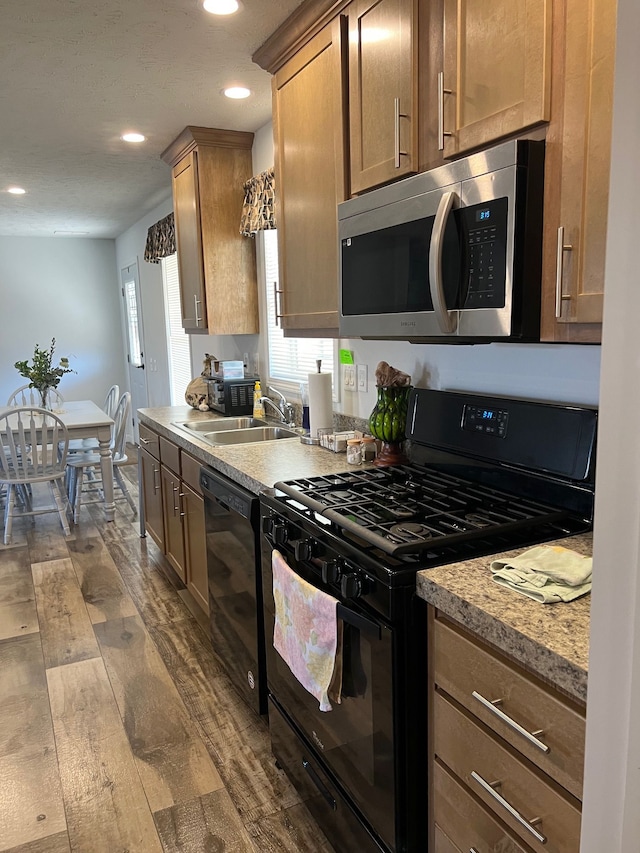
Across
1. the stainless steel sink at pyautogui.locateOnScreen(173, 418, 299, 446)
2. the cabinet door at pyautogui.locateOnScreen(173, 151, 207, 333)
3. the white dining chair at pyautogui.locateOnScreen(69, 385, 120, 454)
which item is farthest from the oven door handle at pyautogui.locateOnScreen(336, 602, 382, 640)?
the white dining chair at pyautogui.locateOnScreen(69, 385, 120, 454)

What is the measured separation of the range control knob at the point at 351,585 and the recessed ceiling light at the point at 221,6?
186 cm

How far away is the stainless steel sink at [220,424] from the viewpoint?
3.26 m

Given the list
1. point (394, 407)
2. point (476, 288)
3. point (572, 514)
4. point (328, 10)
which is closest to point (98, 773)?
point (394, 407)

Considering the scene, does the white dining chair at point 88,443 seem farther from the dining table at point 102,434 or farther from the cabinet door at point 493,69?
the cabinet door at point 493,69

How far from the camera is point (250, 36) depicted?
227 cm

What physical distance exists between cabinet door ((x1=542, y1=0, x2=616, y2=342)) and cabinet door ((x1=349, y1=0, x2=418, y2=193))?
0.48 meters

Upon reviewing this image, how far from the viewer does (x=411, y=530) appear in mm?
1383

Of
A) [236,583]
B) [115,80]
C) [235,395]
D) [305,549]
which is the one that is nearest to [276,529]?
[305,549]

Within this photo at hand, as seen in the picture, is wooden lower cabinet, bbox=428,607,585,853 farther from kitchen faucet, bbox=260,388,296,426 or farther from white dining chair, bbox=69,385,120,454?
white dining chair, bbox=69,385,120,454

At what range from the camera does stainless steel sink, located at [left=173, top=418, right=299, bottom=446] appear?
9.89ft

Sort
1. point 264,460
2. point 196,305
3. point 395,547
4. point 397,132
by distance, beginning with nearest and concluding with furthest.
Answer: point 395,547 < point 397,132 < point 264,460 < point 196,305

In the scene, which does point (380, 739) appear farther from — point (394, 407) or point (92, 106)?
point (92, 106)

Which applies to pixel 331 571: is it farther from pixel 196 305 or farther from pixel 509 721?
pixel 196 305

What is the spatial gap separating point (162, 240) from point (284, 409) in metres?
2.41
